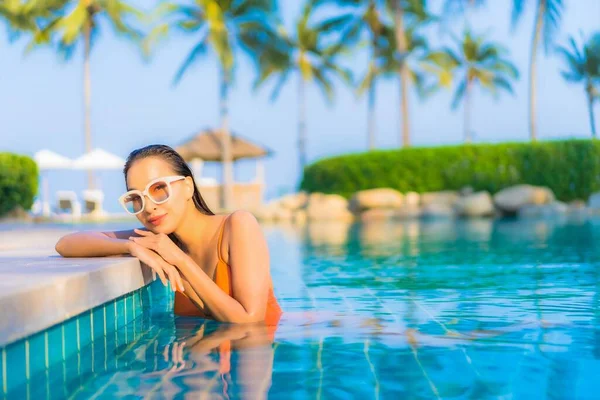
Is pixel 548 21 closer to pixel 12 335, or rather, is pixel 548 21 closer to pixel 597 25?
pixel 597 25

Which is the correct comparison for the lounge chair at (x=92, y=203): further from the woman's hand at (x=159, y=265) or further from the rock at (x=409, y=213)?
the woman's hand at (x=159, y=265)

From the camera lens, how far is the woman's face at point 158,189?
371 cm

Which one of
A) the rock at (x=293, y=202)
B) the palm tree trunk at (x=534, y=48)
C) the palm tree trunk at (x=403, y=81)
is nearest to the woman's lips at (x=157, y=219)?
the rock at (x=293, y=202)

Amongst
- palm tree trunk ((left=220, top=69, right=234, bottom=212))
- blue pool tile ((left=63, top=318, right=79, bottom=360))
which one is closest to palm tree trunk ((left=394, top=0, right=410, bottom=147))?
palm tree trunk ((left=220, top=69, right=234, bottom=212))

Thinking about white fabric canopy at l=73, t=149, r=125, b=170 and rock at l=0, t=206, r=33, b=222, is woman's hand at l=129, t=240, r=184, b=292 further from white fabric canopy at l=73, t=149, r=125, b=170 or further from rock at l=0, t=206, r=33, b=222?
white fabric canopy at l=73, t=149, r=125, b=170

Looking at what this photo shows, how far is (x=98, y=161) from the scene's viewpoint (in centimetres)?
3075

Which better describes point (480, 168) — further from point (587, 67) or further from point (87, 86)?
point (587, 67)

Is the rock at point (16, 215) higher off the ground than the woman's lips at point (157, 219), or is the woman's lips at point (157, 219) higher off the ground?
the rock at point (16, 215)

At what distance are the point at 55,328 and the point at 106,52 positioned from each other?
32.8 meters

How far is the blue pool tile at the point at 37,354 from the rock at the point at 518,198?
80.0 ft

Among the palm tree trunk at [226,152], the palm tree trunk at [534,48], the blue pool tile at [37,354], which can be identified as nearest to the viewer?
the blue pool tile at [37,354]

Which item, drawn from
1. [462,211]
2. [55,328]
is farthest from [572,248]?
[462,211]

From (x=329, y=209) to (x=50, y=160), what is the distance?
11.6 meters

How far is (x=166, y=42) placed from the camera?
34.4 m
